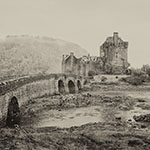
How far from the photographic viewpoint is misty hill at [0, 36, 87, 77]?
85.1m

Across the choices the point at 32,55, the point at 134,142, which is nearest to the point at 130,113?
the point at 134,142

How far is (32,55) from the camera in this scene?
374 feet

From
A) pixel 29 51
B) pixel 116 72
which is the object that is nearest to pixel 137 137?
pixel 116 72

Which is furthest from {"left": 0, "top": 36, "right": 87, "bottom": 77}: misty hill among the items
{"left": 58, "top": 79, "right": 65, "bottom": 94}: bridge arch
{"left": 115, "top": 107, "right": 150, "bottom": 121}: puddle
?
{"left": 115, "top": 107, "right": 150, "bottom": 121}: puddle

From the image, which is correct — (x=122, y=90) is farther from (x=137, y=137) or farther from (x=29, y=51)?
(x=29, y=51)

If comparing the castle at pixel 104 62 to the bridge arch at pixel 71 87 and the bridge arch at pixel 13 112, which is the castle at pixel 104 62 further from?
the bridge arch at pixel 13 112

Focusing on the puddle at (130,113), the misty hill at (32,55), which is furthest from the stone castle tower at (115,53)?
the puddle at (130,113)

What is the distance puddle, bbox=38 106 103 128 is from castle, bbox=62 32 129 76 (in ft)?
140

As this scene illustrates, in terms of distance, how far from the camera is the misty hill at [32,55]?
85.1 meters

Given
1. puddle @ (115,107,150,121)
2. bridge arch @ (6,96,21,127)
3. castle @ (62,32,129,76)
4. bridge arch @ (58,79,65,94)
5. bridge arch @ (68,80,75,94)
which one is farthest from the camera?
castle @ (62,32,129,76)

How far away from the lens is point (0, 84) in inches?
944

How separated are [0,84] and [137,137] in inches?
478

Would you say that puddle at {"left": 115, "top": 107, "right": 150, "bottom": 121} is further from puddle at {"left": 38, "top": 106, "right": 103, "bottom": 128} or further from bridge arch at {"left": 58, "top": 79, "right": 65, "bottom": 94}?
bridge arch at {"left": 58, "top": 79, "right": 65, "bottom": 94}

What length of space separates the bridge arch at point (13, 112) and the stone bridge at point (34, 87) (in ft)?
2.19
